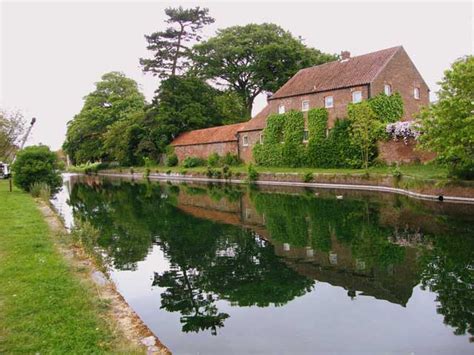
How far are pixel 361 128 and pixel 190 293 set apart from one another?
23645mm

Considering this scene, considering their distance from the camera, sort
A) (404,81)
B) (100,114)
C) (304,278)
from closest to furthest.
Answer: (304,278), (404,81), (100,114)

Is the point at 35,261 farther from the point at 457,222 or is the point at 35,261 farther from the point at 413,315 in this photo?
the point at 457,222

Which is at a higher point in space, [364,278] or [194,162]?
[194,162]

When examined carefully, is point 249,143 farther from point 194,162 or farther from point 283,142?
point 194,162

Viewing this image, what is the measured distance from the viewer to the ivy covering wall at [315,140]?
101 feet

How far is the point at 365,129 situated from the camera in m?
29.1

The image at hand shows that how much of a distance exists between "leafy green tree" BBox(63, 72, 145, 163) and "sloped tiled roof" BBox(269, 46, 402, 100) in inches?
1390

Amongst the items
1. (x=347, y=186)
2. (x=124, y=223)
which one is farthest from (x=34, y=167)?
(x=347, y=186)

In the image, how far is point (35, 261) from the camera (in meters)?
8.66

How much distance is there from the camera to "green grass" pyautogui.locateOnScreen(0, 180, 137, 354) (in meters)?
5.05

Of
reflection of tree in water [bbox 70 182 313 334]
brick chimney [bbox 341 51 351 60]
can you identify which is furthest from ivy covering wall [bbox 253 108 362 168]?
reflection of tree in water [bbox 70 182 313 334]

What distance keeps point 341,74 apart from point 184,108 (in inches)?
908

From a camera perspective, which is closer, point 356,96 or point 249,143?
point 356,96

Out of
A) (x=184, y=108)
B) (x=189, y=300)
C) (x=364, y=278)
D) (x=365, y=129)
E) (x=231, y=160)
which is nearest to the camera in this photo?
(x=189, y=300)
